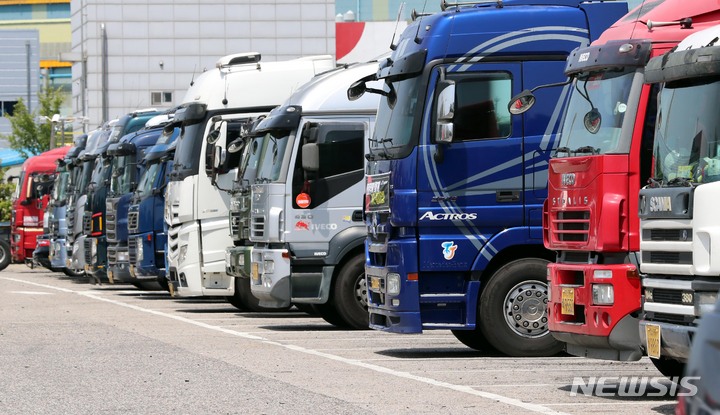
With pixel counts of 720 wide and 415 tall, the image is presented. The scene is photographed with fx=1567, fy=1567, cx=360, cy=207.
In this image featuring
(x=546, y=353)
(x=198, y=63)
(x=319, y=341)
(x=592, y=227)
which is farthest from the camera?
(x=198, y=63)

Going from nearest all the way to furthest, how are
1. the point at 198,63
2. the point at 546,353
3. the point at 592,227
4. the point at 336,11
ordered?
the point at 592,227
the point at 546,353
the point at 198,63
the point at 336,11

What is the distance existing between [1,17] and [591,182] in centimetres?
12859

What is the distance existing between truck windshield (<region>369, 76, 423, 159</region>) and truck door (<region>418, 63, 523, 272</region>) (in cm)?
16

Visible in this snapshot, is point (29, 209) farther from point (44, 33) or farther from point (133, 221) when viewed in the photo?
point (44, 33)

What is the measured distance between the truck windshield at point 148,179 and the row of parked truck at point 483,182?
1607 mm

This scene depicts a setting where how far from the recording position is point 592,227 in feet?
39.0

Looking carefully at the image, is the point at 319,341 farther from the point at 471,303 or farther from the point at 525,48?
the point at 525,48

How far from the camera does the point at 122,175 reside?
30.3 m

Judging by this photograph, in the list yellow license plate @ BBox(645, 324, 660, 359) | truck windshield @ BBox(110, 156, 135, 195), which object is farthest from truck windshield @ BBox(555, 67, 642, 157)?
truck windshield @ BBox(110, 156, 135, 195)

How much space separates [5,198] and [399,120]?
51.0m

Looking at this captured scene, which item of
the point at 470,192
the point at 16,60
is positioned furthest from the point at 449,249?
the point at 16,60

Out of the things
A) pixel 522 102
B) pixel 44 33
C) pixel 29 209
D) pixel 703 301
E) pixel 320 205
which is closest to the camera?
pixel 703 301

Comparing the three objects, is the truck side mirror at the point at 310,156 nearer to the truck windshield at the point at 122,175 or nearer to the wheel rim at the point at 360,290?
the wheel rim at the point at 360,290

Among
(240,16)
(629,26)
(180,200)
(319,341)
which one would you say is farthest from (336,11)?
(629,26)
